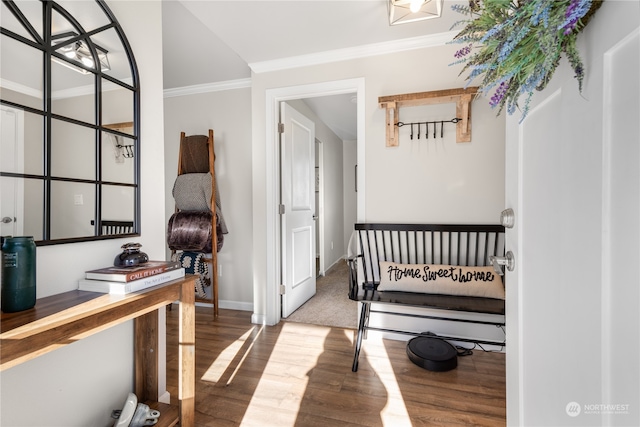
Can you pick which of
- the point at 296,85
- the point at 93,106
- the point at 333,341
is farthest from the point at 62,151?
the point at 333,341

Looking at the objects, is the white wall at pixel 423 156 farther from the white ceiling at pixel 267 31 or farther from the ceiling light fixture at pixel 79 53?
the ceiling light fixture at pixel 79 53

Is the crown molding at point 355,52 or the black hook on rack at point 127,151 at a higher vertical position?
the crown molding at point 355,52

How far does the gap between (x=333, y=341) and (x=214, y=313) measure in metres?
1.24

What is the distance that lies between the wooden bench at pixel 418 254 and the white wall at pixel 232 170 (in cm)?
127

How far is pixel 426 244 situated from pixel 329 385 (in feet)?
3.99

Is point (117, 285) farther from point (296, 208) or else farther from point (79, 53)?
point (296, 208)

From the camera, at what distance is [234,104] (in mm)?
3018

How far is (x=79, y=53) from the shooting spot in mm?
1143

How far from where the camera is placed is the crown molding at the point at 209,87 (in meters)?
2.97

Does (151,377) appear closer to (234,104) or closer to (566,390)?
(566,390)

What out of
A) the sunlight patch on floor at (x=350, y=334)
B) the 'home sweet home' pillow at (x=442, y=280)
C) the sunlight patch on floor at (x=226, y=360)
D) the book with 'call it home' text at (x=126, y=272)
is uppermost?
the book with 'call it home' text at (x=126, y=272)

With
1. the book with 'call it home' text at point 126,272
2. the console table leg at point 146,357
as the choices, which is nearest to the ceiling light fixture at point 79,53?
the book with 'call it home' text at point 126,272

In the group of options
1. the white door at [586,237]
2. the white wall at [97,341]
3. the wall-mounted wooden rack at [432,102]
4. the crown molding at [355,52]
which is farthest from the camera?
the crown molding at [355,52]

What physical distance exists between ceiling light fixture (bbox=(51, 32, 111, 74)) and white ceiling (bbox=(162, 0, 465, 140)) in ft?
2.79
